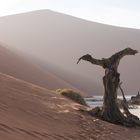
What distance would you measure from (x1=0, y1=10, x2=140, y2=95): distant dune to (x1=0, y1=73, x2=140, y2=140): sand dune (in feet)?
198

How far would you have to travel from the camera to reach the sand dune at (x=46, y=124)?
31.3 ft

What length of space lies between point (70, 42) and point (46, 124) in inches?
3921

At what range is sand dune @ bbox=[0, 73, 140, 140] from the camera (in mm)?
9555

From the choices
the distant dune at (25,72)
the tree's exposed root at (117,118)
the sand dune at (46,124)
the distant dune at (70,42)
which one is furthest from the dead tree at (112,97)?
the distant dune at (70,42)

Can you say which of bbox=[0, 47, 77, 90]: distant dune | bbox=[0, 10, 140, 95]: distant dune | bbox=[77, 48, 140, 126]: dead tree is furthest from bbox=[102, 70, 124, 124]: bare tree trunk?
bbox=[0, 10, 140, 95]: distant dune

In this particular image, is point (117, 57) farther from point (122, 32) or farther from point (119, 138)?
point (122, 32)

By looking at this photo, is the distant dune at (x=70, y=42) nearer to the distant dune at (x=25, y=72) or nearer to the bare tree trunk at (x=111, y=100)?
the distant dune at (x=25, y=72)

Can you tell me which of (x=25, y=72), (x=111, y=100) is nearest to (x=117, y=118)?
(x=111, y=100)

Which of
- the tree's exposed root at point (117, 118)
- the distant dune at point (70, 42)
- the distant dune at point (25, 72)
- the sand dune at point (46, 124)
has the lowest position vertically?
the sand dune at point (46, 124)

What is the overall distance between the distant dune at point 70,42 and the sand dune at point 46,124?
60211 mm

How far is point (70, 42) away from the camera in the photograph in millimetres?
110938

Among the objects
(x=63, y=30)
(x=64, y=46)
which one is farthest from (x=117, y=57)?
(x=63, y=30)

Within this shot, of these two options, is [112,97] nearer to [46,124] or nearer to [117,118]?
[117,118]

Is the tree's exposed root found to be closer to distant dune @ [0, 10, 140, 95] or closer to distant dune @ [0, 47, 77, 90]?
distant dune @ [0, 47, 77, 90]
